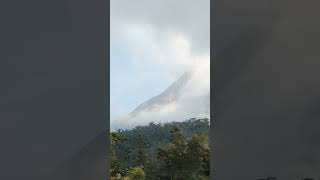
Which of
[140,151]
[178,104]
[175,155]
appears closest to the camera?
[175,155]

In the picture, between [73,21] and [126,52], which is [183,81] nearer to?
[126,52]

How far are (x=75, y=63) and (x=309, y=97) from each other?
1.57 m

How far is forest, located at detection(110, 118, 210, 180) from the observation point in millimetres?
4410

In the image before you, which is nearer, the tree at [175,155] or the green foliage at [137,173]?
the tree at [175,155]

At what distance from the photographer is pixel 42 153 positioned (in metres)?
3.01

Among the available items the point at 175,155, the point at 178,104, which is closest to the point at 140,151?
the point at 175,155

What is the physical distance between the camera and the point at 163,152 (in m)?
4.53

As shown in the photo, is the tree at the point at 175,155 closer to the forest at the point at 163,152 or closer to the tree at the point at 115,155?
the forest at the point at 163,152

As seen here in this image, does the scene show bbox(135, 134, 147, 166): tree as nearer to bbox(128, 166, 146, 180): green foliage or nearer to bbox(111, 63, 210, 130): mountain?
bbox(128, 166, 146, 180): green foliage

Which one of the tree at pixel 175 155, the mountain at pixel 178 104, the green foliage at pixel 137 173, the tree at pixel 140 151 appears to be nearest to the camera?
the tree at pixel 175 155

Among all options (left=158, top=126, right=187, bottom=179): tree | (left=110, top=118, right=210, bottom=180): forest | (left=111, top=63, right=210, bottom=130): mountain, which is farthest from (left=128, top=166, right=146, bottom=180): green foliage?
(left=111, top=63, right=210, bottom=130): mountain

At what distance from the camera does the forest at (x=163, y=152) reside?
441cm

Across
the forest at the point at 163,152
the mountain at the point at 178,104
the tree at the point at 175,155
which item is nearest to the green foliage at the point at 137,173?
the forest at the point at 163,152

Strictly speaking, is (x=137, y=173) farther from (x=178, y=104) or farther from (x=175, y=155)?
(x=178, y=104)
